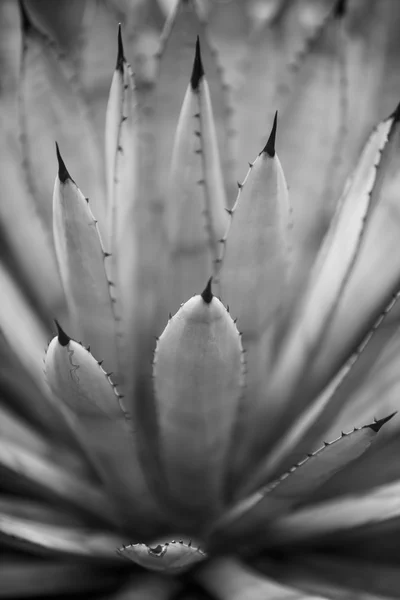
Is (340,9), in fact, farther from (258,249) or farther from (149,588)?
(149,588)

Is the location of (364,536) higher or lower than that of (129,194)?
lower

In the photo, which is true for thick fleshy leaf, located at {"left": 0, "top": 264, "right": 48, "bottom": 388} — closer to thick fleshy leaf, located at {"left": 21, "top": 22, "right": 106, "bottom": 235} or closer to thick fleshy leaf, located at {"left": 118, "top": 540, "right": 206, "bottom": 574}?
thick fleshy leaf, located at {"left": 21, "top": 22, "right": 106, "bottom": 235}

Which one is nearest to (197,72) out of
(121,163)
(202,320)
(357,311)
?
(121,163)

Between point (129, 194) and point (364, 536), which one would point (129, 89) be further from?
point (364, 536)

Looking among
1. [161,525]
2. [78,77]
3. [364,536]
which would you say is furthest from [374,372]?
[78,77]

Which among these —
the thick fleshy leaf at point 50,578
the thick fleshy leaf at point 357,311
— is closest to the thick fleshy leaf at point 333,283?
the thick fleshy leaf at point 357,311
